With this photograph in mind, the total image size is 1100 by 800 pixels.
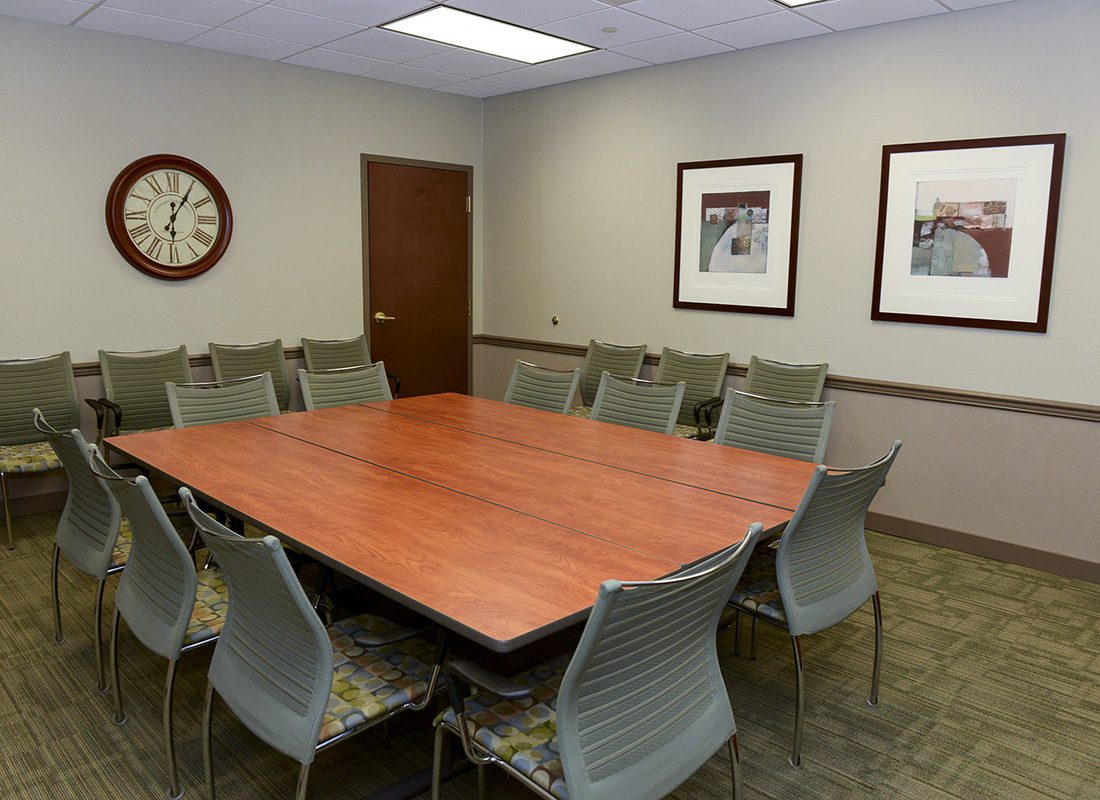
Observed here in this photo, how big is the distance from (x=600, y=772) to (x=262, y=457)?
1.89m

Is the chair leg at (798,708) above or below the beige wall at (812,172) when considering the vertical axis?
below

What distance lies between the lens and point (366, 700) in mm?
1832

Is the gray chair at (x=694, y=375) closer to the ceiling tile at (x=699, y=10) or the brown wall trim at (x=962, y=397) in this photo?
the brown wall trim at (x=962, y=397)

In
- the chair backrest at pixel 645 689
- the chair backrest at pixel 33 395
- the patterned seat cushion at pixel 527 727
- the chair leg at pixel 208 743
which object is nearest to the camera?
the chair backrest at pixel 645 689

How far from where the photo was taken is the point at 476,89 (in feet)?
19.1

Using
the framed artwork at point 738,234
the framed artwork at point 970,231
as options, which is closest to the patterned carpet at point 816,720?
the framed artwork at point 970,231

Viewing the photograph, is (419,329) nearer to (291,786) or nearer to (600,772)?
(291,786)

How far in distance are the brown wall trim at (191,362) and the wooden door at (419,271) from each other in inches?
22.7

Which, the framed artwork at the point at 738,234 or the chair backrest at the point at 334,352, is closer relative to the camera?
the framed artwork at the point at 738,234

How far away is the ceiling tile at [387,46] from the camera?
14.5ft

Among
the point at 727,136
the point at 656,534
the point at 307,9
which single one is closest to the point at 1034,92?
the point at 727,136

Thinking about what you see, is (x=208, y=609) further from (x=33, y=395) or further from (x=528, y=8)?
(x=528, y=8)

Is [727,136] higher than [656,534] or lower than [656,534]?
higher

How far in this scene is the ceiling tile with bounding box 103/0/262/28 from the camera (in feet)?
12.6
